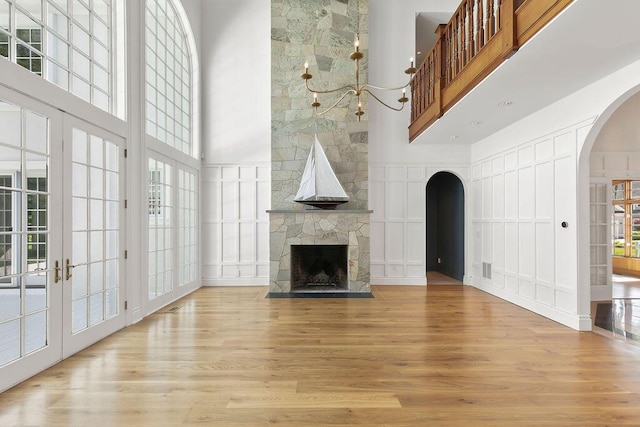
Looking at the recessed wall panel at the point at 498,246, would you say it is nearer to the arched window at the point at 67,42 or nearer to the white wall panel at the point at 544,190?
the white wall panel at the point at 544,190

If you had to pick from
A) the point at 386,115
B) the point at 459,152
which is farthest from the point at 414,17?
the point at 459,152

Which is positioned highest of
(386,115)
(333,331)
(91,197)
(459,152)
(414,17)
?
(414,17)

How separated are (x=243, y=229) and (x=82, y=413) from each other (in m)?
4.41

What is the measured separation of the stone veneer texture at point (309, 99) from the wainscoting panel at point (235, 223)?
1.87 feet

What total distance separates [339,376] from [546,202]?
370 centimetres

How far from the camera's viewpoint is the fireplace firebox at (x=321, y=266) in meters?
6.25

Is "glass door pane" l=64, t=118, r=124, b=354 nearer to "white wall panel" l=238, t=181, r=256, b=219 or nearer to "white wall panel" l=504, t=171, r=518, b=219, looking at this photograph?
"white wall panel" l=238, t=181, r=256, b=219

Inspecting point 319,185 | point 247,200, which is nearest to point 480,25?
point 319,185

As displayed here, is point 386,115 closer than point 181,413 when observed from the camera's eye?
No

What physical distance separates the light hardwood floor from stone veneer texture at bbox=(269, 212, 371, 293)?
1.49 meters

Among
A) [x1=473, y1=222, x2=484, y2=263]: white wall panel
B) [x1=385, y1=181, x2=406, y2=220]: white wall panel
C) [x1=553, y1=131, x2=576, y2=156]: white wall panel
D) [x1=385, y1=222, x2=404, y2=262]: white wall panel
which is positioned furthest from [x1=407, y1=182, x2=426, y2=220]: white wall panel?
[x1=553, y1=131, x2=576, y2=156]: white wall panel

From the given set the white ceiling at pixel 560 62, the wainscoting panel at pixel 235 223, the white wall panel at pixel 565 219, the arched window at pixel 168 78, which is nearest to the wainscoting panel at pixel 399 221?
the white ceiling at pixel 560 62

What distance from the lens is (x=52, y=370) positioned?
9.33 feet

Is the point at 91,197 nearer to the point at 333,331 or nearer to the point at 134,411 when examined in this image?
the point at 134,411
